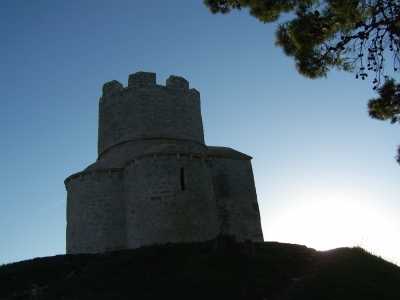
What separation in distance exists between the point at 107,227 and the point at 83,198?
209cm

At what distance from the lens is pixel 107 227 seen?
70.6 feet

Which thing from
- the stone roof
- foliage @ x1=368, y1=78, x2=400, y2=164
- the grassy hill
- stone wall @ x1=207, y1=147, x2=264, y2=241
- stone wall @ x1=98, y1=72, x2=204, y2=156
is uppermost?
stone wall @ x1=98, y1=72, x2=204, y2=156

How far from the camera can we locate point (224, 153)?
1024 inches

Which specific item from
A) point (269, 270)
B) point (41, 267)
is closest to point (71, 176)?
point (41, 267)

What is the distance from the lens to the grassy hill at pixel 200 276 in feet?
42.7

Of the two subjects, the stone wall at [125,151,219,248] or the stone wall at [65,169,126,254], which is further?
the stone wall at [65,169,126,254]

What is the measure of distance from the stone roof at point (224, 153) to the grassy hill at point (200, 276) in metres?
8.37

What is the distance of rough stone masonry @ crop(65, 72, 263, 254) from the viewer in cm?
2041

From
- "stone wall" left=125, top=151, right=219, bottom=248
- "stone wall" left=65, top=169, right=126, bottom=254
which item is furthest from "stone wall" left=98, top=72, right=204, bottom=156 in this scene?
"stone wall" left=125, top=151, right=219, bottom=248

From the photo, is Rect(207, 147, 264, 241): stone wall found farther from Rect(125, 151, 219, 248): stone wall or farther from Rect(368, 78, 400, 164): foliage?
Rect(368, 78, 400, 164): foliage

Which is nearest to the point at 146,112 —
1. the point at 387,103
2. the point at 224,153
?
the point at 224,153

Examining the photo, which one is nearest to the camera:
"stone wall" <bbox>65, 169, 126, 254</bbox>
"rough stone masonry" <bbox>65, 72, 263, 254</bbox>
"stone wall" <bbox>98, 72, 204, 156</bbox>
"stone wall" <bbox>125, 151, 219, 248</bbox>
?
"stone wall" <bbox>125, 151, 219, 248</bbox>

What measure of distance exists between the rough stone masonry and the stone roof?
6 centimetres

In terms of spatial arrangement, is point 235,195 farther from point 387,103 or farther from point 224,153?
point 387,103
